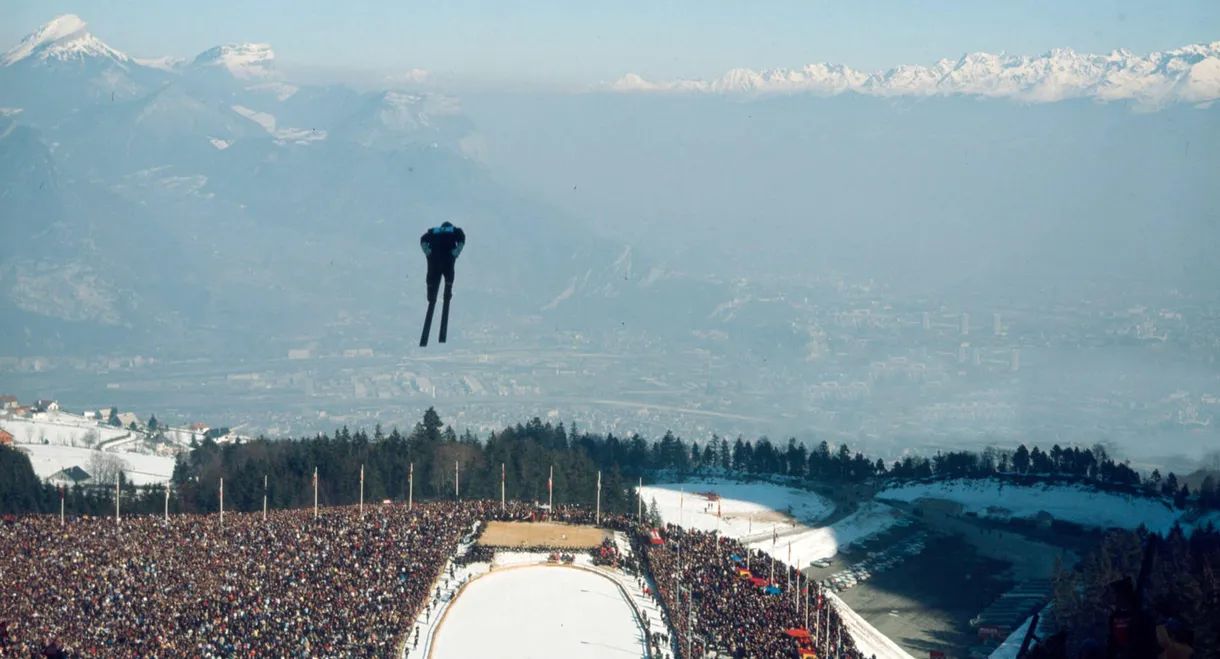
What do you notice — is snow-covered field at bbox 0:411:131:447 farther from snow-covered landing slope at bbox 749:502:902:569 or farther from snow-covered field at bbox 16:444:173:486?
snow-covered landing slope at bbox 749:502:902:569

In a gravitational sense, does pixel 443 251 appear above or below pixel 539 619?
above

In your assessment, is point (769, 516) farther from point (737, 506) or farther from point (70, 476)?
point (70, 476)

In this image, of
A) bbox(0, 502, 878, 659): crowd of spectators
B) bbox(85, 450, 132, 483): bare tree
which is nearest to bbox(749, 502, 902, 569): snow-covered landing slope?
bbox(0, 502, 878, 659): crowd of spectators

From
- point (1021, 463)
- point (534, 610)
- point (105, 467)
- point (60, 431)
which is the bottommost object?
point (534, 610)

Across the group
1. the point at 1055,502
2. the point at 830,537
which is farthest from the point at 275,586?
the point at 1055,502

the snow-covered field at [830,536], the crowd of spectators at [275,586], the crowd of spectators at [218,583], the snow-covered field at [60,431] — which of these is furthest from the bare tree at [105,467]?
the crowd of spectators at [218,583]

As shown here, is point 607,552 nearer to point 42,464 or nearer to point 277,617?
point 277,617
